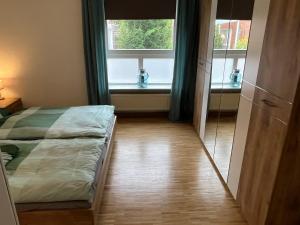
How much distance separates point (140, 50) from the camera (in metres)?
3.78

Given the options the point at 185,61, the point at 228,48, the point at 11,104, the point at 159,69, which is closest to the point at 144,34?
the point at 159,69

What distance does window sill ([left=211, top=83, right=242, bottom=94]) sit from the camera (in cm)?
209

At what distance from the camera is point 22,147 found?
2.12 metres

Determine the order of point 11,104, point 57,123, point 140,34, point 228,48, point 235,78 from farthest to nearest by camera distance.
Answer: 1. point 140,34
2. point 11,104
3. point 57,123
4. point 228,48
5. point 235,78

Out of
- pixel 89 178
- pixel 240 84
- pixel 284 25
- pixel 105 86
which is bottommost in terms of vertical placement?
pixel 89 178

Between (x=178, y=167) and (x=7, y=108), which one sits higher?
(x=7, y=108)

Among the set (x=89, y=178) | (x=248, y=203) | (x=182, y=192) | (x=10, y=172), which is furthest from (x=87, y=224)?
(x=248, y=203)

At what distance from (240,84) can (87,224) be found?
1.62m

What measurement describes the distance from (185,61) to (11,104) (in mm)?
2593

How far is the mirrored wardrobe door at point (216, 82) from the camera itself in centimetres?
243

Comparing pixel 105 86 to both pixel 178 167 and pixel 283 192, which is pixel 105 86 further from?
pixel 283 192

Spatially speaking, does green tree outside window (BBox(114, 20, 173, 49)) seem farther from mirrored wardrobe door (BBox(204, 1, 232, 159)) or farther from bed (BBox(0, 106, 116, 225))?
bed (BBox(0, 106, 116, 225))

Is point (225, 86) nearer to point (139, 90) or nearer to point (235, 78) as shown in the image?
point (235, 78)

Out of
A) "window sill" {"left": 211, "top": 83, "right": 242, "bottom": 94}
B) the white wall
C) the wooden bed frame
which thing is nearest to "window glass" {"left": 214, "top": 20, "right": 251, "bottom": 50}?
"window sill" {"left": 211, "top": 83, "right": 242, "bottom": 94}
